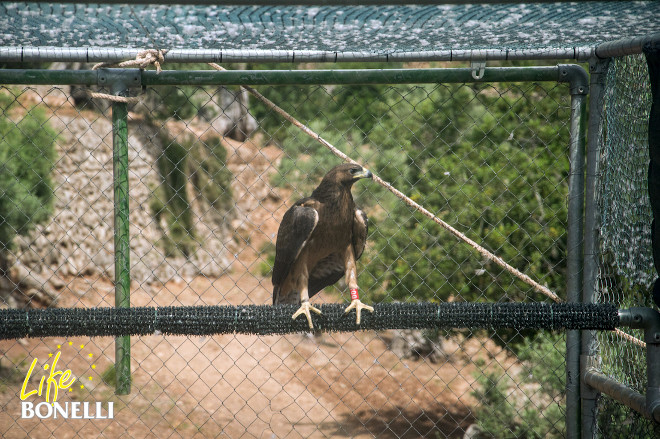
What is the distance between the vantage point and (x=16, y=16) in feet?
7.86

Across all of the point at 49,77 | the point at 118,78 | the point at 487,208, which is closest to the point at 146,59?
the point at 118,78

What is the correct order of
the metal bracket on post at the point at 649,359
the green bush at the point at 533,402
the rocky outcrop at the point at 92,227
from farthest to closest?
the rocky outcrop at the point at 92,227, the green bush at the point at 533,402, the metal bracket on post at the point at 649,359

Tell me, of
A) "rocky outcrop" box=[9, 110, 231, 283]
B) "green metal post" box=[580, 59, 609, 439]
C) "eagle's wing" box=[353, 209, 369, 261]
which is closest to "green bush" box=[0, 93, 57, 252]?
"rocky outcrop" box=[9, 110, 231, 283]

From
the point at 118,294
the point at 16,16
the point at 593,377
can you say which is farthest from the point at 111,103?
the point at 593,377

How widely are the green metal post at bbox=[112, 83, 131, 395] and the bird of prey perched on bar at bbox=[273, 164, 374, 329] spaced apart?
76 cm

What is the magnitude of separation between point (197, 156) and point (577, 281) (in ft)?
24.9

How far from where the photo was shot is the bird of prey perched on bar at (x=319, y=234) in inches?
114

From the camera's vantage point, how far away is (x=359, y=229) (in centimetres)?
309

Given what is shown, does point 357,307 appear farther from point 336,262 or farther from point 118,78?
point 118,78

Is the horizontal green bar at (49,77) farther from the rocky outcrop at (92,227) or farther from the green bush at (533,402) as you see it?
the rocky outcrop at (92,227)

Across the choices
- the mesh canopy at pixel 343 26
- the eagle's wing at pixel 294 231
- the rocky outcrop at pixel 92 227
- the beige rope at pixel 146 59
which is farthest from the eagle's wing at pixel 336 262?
the rocky outcrop at pixel 92 227

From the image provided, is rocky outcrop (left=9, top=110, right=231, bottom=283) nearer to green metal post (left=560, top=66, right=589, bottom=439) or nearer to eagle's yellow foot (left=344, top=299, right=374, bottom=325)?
eagle's yellow foot (left=344, top=299, right=374, bottom=325)

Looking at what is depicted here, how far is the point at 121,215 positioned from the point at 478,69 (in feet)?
5.33

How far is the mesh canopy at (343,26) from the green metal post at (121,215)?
318 millimetres
